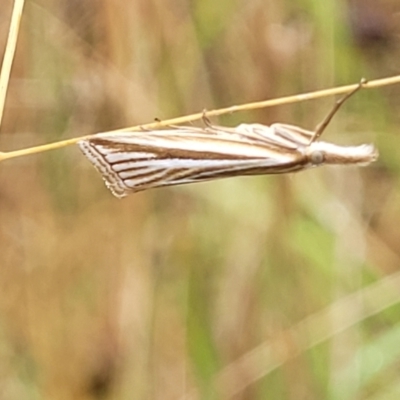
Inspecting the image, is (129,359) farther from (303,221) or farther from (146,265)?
(303,221)

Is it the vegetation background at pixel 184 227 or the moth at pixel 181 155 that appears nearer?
the moth at pixel 181 155

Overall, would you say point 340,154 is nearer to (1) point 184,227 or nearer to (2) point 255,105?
(2) point 255,105

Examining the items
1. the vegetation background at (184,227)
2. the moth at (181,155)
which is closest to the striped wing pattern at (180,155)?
the moth at (181,155)

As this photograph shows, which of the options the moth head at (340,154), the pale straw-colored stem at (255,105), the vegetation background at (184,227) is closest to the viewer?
the pale straw-colored stem at (255,105)

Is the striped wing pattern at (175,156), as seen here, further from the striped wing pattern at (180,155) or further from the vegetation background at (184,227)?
the vegetation background at (184,227)

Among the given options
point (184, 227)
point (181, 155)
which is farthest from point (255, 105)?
point (184, 227)

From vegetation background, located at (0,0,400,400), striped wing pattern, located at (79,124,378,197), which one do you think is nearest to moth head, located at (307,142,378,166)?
striped wing pattern, located at (79,124,378,197)

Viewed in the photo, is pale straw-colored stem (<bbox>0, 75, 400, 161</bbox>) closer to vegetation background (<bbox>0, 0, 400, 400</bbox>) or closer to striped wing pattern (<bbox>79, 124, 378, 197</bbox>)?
striped wing pattern (<bbox>79, 124, 378, 197</bbox>)
